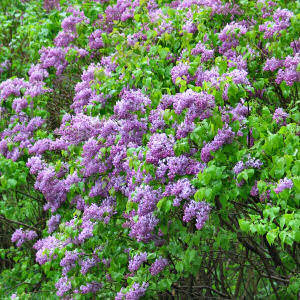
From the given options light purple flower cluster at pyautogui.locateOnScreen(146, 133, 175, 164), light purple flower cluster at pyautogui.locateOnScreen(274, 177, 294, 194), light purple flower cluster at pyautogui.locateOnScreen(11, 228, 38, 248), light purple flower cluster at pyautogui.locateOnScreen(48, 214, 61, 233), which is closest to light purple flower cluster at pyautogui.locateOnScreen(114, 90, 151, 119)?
light purple flower cluster at pyautogui.locateOnScreen(146, 133, 175, 164)

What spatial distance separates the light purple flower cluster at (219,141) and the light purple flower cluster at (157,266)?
1.10m

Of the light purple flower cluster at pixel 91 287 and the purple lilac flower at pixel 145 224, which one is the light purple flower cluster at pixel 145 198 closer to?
the purple lilac flower at pixel 145 224

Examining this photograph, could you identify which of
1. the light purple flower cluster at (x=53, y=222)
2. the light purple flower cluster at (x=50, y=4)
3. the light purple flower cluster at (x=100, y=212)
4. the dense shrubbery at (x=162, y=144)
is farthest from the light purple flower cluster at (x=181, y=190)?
the light purple flower cluster at (x=50, y=4)

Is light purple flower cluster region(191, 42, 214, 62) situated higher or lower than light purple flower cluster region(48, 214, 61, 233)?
higher

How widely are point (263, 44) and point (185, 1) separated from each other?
1.08 metres

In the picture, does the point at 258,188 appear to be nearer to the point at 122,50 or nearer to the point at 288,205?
the point at 288,205

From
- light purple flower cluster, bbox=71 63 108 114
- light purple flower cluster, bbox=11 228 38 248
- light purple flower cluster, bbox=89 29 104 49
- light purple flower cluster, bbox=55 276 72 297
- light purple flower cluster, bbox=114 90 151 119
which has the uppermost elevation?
light purple flower cluster, bbox=89 29 104 49

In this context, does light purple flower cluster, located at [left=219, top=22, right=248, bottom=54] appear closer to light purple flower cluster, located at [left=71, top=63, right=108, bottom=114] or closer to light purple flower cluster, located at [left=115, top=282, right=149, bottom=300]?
light purple flower cluster, located at [left=71, top=63, right=108, bottom=114]

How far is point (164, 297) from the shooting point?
5684mm

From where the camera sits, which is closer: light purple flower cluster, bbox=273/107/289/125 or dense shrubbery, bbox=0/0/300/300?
dense shrubbery, bbox=0/0/300/300

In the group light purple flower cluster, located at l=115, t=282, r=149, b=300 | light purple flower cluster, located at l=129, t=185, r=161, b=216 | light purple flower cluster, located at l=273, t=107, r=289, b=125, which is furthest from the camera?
light purple flower cluster, located at l=115, t=282, r=149, b=300

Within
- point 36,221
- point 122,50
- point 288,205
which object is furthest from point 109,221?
point 36,221

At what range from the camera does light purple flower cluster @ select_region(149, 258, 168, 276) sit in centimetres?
441

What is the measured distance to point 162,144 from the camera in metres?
3.84
